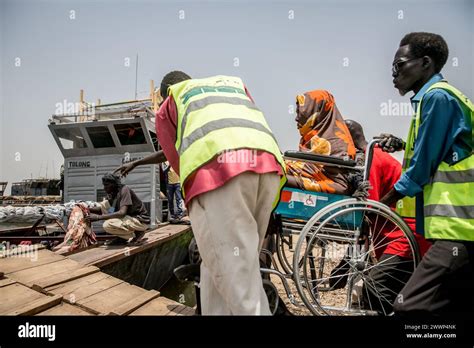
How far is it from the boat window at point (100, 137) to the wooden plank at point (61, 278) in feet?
19.4

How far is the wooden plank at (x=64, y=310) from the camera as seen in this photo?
174 centimetres

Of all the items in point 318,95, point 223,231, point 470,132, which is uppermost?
point 318,95

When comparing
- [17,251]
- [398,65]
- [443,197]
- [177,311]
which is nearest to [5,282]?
[17,251]

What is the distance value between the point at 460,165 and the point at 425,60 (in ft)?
2.30

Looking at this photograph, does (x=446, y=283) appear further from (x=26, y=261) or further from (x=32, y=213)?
(x=32, y=213)

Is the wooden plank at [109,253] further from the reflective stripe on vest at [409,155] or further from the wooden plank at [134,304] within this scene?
the reflective stripe on vest at [409,155]

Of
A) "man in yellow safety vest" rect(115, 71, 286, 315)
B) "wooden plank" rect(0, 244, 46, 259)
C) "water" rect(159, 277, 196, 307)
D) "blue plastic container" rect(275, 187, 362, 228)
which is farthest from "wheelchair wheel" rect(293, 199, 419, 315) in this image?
"water" rect(159, 277, 196, 307)

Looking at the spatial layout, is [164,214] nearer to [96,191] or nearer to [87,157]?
[96,191]

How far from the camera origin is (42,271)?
234cm

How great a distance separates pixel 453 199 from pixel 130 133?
7.42 m

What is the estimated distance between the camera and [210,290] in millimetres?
1427

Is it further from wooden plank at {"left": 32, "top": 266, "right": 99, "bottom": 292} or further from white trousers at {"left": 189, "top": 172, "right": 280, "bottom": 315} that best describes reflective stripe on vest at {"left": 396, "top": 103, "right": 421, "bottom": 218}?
wooden plank at {"left": 32, "top": 266, "right": 99, "bottom": 292}

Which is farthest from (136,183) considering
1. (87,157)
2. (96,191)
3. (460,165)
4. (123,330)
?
(460,165)

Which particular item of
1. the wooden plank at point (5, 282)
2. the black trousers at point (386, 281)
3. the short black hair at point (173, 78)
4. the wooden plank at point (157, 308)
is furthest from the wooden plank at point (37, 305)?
the black trousers at point (386, 281)
